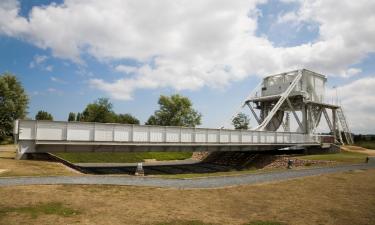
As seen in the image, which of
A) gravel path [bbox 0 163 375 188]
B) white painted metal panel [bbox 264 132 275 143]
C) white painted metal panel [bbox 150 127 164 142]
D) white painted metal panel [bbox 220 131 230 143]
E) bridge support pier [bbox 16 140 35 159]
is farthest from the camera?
white painted metal panel [bbox 264 132 275 143]

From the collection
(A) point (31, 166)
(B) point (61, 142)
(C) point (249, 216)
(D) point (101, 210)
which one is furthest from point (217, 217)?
(B) point (61, 142)

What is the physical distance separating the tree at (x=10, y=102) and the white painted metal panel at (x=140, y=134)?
37.2m

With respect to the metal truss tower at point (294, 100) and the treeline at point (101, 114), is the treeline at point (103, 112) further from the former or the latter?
the metal truss tower at point (294, 100)

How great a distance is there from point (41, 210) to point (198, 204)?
19.1 feet

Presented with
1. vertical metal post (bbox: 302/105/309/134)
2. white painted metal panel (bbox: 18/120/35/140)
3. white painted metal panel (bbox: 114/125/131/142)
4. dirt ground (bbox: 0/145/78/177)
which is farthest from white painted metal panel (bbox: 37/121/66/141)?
vertical metal post (bbox: 302/105/309/134)

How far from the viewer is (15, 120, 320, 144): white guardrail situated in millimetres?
24188

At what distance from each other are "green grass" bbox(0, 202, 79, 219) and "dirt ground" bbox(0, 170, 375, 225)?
0.25m

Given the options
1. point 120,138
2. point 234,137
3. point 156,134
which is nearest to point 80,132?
point 120,138

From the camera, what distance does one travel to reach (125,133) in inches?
1142

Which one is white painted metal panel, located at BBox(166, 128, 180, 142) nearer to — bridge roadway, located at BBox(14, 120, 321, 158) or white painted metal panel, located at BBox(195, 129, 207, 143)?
bridge roadway, located at BBox(14, 120, 321, 158)

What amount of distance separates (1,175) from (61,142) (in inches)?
333

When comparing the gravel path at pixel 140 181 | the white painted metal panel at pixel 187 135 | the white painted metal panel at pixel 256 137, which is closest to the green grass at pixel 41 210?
the gravel path at pixel 140 181

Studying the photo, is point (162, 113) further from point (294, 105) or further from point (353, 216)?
point (353, 216)

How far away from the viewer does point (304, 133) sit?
54562 millimetres
